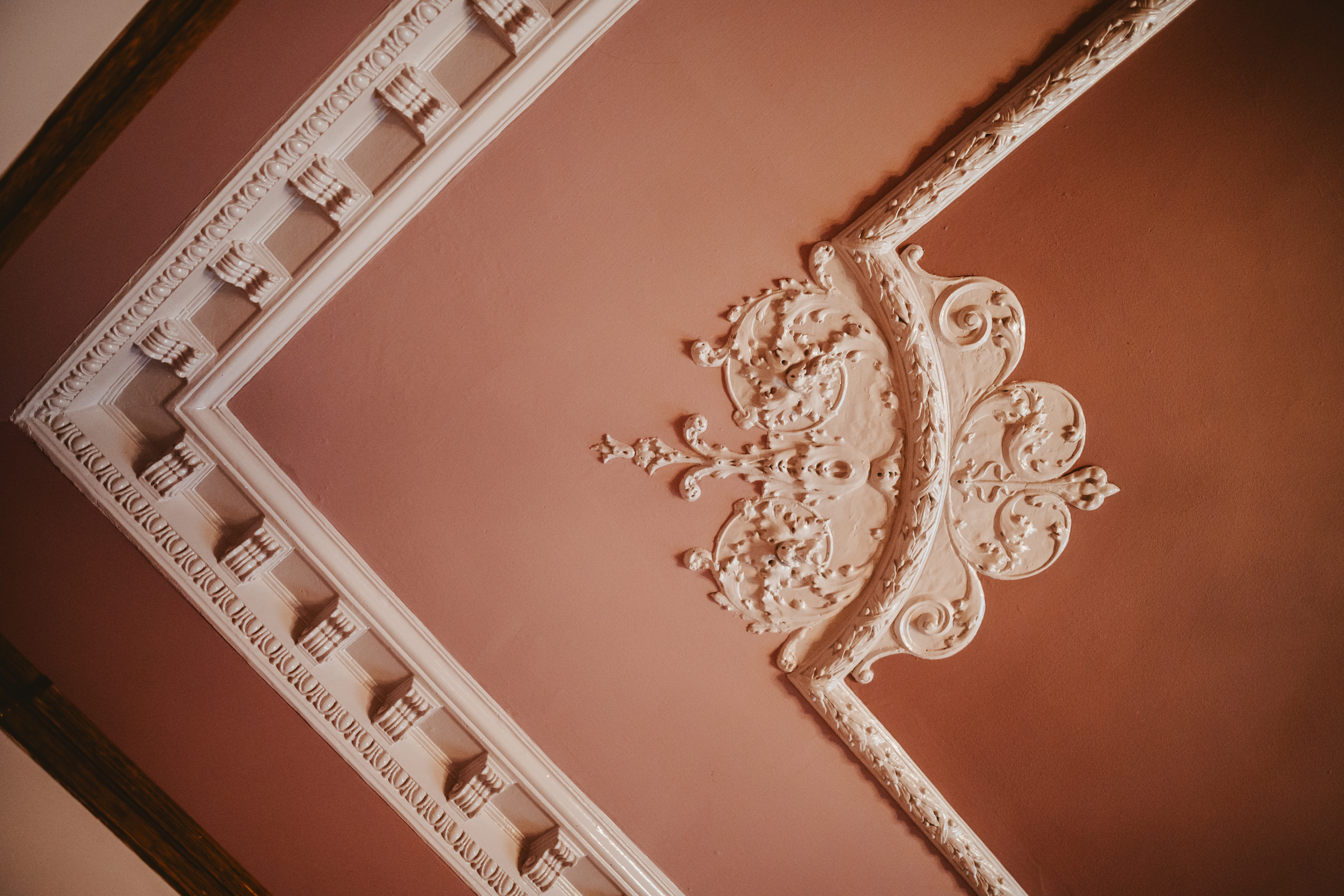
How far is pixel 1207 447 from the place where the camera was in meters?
1.95

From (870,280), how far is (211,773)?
249 centimetres

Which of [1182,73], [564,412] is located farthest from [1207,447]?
[564,412]

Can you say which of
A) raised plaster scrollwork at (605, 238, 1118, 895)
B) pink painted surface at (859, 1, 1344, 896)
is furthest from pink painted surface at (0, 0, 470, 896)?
pink painted surface at (859, 1, 1344, 896)

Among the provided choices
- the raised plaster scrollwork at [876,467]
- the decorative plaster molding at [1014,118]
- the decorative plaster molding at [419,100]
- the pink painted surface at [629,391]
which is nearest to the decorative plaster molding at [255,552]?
the pink painted surface at [629,391]

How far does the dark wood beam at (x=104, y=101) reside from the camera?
5.46ft

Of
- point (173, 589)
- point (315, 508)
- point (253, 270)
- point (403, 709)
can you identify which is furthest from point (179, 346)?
point (403, 709)

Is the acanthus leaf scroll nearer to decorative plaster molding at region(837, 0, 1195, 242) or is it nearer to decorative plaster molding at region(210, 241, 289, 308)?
decorative plaster molding at region(837, 0, 1195, 242)

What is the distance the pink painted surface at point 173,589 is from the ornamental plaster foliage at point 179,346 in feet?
0.47

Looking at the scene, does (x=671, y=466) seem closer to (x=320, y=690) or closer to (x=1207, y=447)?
(x=320, y=690)

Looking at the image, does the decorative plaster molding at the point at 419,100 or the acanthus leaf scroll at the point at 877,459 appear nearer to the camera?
the decorative plaster molding at the point at 419,100

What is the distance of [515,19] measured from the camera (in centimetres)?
176

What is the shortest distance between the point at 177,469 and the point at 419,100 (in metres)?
1.29

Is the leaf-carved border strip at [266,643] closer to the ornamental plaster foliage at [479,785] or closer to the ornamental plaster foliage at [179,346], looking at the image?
the ornamental plaster foliage at [479,785]

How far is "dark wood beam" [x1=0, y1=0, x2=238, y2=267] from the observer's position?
166 cm
